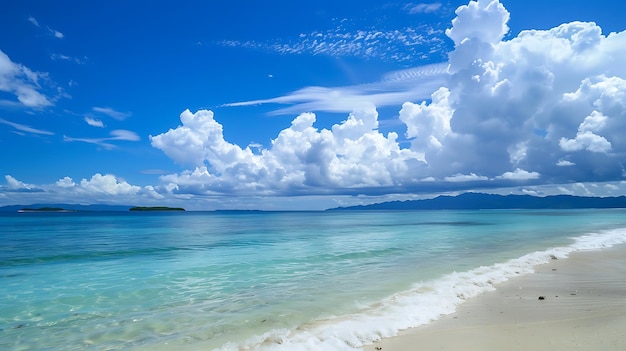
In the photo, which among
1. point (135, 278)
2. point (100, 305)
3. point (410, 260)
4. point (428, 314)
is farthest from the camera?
point (410, 260)

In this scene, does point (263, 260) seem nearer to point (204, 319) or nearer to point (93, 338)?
point (204, 319)

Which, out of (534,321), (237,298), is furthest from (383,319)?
(237,298)

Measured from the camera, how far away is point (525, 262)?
17.7 m

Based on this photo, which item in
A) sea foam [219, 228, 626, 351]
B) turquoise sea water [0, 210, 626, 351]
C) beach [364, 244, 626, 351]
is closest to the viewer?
beach [364, 244, 626, 351]

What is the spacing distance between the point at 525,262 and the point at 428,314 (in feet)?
37.1

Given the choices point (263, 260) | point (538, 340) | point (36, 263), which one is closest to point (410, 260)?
point (263, 260)

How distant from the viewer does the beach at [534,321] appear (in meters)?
6.82

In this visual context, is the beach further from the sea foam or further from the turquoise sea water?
the turquoise sea water

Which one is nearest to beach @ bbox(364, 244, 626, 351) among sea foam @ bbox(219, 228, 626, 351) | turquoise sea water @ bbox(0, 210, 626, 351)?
sea foam @ bbox(219, 228, 626, 351)

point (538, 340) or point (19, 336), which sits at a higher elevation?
point (538, 340)

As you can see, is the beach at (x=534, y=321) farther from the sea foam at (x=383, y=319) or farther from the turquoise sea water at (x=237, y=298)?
the turquoise sea water at (x=237, y=298)

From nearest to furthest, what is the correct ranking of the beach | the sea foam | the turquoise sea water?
the beach, the sea foam, the turquoise sea water

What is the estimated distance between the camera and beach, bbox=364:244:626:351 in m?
6.82

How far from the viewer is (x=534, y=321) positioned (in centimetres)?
816
